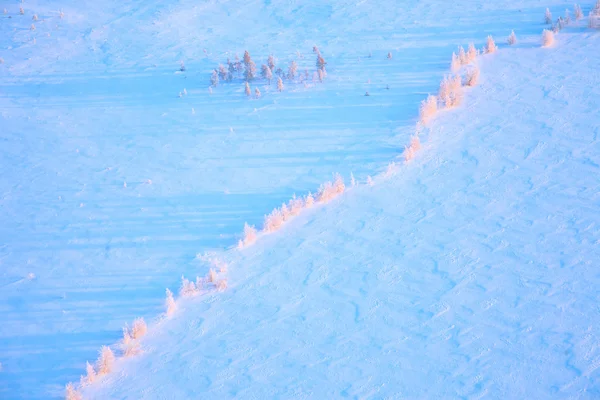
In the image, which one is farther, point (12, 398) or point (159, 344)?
point (159, 344)

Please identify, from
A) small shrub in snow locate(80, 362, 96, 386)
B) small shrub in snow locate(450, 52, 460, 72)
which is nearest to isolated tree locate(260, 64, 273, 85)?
small shrub in snow locate(450, 52, 460, 72)

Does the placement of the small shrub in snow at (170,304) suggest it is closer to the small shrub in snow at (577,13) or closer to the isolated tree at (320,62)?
the isolated tree at (320,62)

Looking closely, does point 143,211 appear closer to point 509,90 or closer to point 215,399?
point 215,399

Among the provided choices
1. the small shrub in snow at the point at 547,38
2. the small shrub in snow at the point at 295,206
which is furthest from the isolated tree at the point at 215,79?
the small shrub in snow at the point at 547,38

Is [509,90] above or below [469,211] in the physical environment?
above

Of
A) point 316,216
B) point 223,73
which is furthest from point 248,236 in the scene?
point 223,73

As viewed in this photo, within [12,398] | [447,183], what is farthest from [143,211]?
[447,183]

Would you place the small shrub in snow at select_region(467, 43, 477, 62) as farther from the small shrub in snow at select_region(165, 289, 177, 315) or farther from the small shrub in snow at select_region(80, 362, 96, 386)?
→ the small shrub in snow at select_region(80, 362, 96, 386)
